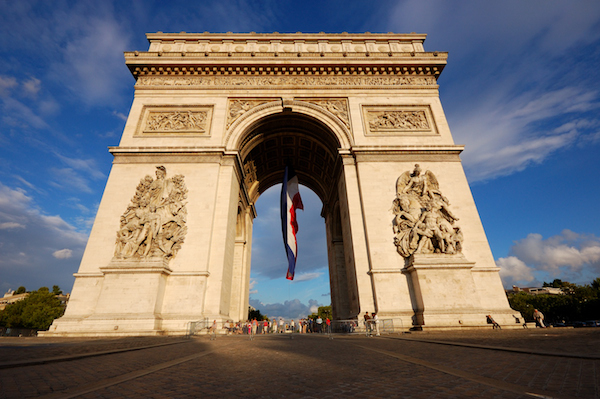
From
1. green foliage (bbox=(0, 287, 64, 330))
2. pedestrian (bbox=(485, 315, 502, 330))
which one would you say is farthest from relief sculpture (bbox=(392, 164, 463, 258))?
green foliage (bbox=(0, 287, 64, 330))

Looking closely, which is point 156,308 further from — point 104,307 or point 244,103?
point 244,103

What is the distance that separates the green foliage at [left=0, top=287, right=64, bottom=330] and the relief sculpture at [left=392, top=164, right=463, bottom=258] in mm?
47125

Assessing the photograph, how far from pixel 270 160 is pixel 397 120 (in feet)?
31.1

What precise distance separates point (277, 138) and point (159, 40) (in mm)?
9950

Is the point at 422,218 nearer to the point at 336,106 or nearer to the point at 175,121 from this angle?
the point at 336,106

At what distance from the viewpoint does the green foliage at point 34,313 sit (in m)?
36.6

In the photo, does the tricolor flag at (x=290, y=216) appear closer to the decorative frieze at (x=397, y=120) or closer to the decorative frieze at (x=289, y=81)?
the decorative frieze at (x=289, y=81)

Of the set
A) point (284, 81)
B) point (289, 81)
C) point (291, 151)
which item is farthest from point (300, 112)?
point (291, 151)

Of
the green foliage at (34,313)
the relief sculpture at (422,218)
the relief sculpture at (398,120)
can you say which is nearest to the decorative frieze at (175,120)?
the relief sculpture at (398,120)

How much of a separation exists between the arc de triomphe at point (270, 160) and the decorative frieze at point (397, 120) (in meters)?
0.07

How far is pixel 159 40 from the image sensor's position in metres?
18.3

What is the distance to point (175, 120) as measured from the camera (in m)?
15.7

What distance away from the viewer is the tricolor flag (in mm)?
16781

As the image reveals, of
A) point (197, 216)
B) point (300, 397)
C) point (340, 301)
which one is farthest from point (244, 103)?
point (300, 397)
